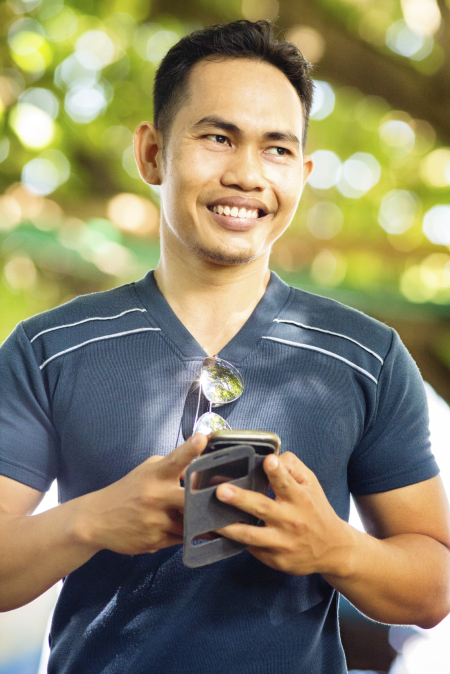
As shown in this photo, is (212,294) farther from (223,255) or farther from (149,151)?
(149,151)

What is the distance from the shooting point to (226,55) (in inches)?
49.5

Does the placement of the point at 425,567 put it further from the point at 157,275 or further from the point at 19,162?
the point at 19,162

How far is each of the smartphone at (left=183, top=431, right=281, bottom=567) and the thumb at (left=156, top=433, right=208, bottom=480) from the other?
0.6 inches

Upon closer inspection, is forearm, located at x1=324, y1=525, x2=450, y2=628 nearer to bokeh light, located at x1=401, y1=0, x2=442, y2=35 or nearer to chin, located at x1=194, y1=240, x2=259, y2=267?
chin, located at x1=194, y1=240, x2=259, y2=267

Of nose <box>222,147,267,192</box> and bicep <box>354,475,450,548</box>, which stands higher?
nose <box>222,147,267,192</box>

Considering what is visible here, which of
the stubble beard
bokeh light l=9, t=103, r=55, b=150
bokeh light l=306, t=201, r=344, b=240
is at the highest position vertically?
bokeh light l=9, t=103, r=55, b=150

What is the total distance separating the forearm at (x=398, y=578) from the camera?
1.00m

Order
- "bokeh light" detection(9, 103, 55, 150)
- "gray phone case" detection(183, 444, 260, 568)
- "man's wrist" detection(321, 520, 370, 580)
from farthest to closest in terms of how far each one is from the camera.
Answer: "bokeh light" detection(9, 103, 55, 150) → "man's wrist" detection(321, 520, 370, 580) → "gray phone case" detection(183, 444, 260, 568)

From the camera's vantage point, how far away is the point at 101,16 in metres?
2.49

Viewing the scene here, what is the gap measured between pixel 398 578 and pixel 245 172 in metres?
0.73

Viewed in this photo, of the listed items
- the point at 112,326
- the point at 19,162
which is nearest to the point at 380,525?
the point at 112,326

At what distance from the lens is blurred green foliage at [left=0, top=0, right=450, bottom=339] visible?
2.41 metres

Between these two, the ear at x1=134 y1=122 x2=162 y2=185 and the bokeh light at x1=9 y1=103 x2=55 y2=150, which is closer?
the ear at x1=134 y1=122 x2=162 y2=185

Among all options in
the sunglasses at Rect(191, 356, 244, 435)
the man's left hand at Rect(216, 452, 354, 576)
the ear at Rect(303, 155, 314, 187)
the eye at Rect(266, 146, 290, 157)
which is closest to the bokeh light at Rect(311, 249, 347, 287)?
the ear at Rect(303, 155, 314, 187)
